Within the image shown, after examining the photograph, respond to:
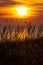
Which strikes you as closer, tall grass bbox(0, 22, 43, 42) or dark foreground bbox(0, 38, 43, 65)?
dark foreground bbox(0, 38, 43, 65)

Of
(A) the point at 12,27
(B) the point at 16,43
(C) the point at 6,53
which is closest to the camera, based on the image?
(C) the point at 6,53

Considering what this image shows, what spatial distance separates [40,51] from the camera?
11.1 metres

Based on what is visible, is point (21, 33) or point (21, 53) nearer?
point (21, 53)

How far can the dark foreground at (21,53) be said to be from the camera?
10093mm

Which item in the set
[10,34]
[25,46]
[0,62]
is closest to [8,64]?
[0,62]

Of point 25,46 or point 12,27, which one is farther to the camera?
point 12,27

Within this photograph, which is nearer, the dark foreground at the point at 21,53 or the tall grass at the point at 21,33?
the dark foreground at the point at 21,53

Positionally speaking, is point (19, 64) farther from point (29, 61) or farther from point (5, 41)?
point (5, 41)

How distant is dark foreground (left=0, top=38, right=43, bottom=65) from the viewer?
10.1 m

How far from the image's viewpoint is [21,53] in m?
10.5

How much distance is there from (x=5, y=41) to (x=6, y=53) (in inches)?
46.5

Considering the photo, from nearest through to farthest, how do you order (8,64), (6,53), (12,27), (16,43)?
1. (8,64)
2. (6,53)
3. (16,43)
4. (12,27)

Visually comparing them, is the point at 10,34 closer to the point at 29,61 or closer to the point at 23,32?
the point at 23,32

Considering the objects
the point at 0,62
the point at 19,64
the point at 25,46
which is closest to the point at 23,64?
the point at 19,64
